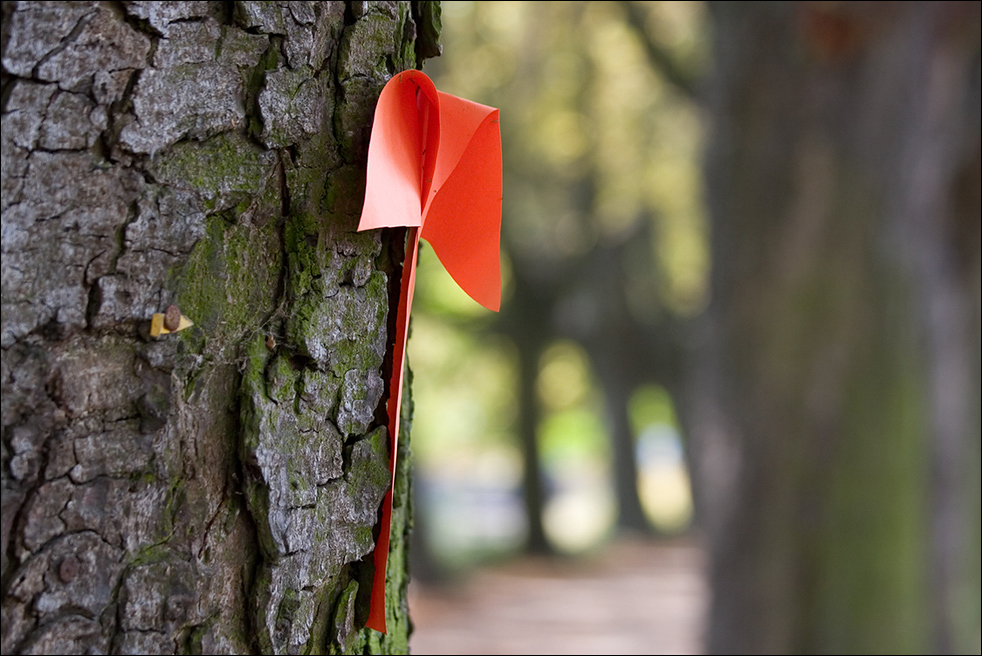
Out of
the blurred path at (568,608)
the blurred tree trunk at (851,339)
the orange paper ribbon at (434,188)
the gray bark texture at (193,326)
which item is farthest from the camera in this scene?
the blurred path at (568,608)

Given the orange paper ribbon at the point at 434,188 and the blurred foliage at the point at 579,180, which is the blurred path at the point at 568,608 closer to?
the blurred foliage at the point at 579,180

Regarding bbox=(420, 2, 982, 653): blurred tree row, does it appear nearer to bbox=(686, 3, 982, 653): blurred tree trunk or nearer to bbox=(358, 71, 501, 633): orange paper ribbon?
bbox=(686, 3, 982, 653): blurred tree trunk

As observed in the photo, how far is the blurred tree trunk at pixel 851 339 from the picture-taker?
10.5 ft

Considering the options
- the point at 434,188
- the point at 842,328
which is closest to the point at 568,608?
the point at 842,328

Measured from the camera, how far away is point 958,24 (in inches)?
131

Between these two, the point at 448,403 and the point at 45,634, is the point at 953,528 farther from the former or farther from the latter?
the point at 448,403

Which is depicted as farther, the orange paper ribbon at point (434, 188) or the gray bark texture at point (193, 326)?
the orange paper ribbon at point (434, 188)

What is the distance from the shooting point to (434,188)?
86 centimetres

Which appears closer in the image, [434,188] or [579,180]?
[434,188]

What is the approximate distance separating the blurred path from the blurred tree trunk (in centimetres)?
57

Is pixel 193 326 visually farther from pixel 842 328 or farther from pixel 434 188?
pixel 842 328

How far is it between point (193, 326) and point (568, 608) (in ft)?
26.6

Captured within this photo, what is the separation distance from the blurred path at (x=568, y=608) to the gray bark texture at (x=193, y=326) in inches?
125

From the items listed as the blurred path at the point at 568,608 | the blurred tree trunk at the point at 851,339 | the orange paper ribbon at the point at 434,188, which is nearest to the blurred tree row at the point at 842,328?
the blurred tree trunk at the point at 851,339
